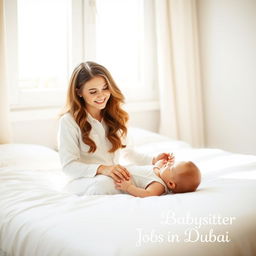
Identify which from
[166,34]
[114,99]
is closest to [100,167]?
[114,99]

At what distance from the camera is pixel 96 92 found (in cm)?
203

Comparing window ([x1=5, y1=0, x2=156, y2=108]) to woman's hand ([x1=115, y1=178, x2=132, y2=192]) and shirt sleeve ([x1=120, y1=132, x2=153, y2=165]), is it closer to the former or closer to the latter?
shirt sleeve ([x1=120, y1=132, x2=153, y2=165])

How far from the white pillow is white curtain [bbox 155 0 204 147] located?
1.34 metres

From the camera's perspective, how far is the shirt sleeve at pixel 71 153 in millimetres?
1896

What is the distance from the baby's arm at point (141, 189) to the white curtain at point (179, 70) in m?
1.78

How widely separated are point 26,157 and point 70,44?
115 cm

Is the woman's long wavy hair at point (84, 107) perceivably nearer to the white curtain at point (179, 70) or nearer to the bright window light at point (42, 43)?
the bright window light at point (42, 43)

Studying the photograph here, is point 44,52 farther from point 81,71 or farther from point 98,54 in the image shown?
point 81,71

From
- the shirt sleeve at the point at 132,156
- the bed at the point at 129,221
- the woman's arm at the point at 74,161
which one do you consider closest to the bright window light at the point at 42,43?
the shirt sleeve at the point at 132,156

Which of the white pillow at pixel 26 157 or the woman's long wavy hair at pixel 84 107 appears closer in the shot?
the woman's long wavy hair at pixel 84 107

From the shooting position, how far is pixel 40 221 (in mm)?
1423

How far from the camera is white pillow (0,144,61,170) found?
7.25 ft

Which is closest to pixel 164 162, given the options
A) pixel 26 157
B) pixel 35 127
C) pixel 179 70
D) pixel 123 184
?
pixel 123 184

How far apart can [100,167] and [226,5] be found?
6.87 ft
